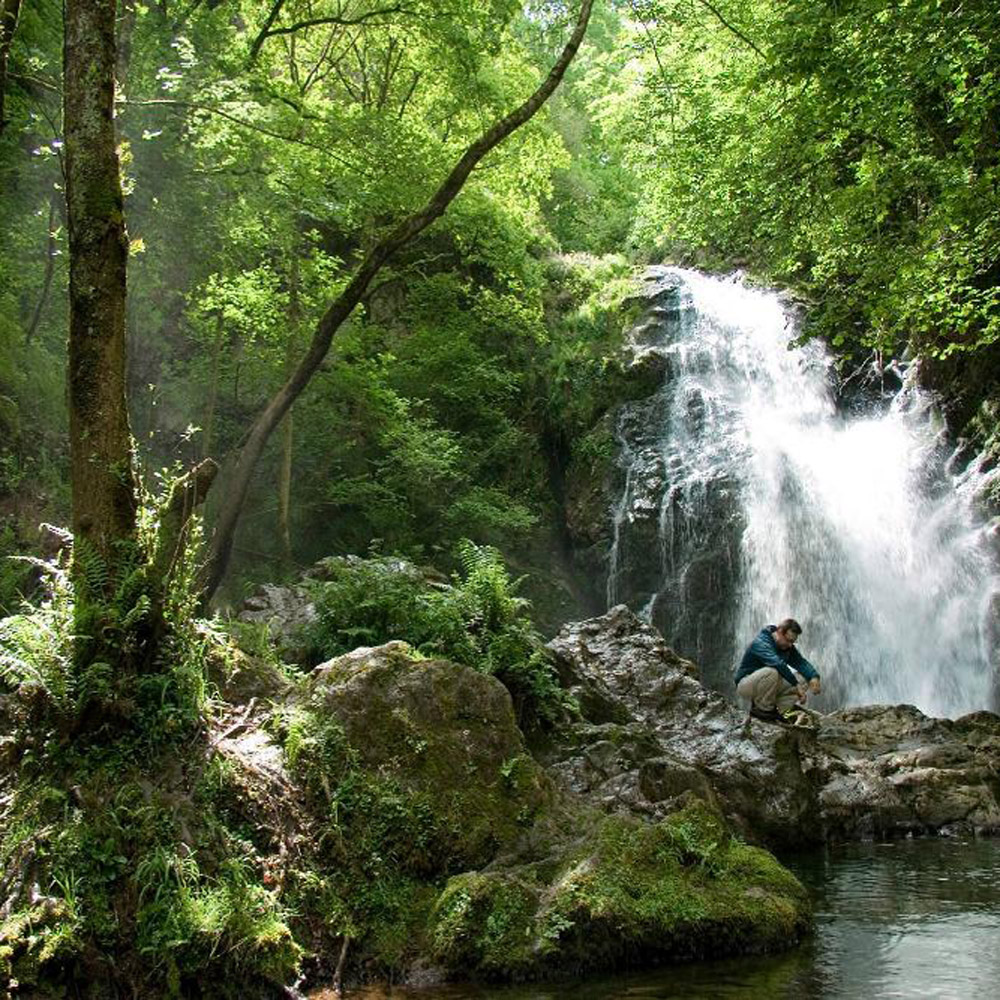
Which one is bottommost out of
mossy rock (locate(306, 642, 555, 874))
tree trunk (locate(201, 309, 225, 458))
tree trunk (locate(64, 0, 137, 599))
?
mossy rock (locate(306, 642, 555, 874))

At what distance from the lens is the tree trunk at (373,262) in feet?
33.5

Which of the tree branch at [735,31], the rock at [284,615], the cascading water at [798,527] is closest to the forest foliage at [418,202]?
the tree branch at [735,31]

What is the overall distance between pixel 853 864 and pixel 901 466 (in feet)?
40.0

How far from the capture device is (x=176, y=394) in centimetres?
1858

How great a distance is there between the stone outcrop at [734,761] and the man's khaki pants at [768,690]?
1.52ft

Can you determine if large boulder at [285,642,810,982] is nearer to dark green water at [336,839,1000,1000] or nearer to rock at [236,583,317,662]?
dark green water at [336,839,1000,1000]

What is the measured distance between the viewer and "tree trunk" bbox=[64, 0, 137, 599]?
5.54 m

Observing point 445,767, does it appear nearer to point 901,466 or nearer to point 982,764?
point 982,764

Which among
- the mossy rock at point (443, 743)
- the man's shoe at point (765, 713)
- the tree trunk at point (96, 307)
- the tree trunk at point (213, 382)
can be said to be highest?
the tree trunk at point (213, 382)

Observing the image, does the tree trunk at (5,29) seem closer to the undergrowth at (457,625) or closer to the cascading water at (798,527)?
the undergrowth at (457,625)

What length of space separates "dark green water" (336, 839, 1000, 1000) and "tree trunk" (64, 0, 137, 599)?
2.82 m

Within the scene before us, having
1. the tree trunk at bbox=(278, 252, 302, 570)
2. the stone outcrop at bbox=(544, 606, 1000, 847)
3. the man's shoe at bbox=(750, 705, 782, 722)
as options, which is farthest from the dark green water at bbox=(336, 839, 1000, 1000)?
the tree trunk at bbox=(278, 252, 302, 570)

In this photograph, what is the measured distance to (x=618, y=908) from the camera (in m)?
4.96

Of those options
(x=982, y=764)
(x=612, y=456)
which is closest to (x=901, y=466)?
(x=612, y=456)
